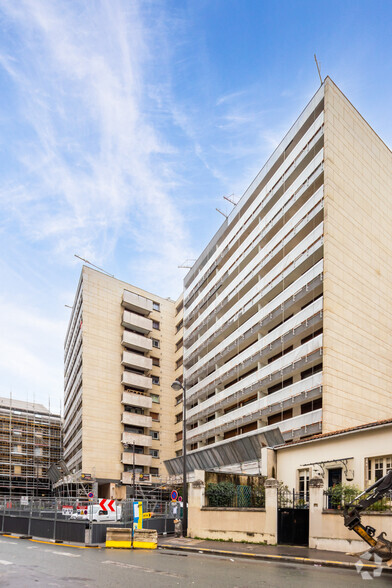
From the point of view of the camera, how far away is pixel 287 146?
44.3 meters

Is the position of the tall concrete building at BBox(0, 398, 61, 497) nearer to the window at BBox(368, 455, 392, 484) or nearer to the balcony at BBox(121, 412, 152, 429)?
the balcony at BBox(121, 412, 152, 429)

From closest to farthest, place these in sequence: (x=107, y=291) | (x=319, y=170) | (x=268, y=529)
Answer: (x=268, y=529), (x=319, y=170), (x=107, y=291)

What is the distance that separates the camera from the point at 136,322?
72.5 m

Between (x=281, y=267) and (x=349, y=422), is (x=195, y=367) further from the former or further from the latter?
(x=349, y=422)

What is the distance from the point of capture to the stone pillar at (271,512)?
21.5m

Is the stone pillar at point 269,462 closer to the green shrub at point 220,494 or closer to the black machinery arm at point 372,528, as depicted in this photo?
the green shrub at point 220,494

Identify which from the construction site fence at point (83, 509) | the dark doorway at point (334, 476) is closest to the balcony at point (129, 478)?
the construction site fence at point (83, 509)

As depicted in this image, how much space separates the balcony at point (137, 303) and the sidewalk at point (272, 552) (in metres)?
49.5

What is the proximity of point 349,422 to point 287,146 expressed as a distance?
825 inches

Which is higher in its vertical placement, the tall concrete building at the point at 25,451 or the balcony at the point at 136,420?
the balcony at the point at 136,420

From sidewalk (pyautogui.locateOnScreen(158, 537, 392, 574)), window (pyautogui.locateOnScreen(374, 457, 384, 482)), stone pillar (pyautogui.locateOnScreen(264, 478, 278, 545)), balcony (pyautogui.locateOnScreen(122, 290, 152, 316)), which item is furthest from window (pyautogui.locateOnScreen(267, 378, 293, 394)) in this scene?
balcony (pyautogui.locateOnScreen(122, 290, 152, 316))

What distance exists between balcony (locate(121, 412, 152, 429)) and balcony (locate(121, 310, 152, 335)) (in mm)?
10674

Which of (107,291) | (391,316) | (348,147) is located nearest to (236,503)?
(391,316)

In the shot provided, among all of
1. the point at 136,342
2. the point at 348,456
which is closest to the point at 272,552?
the point at 348,456
